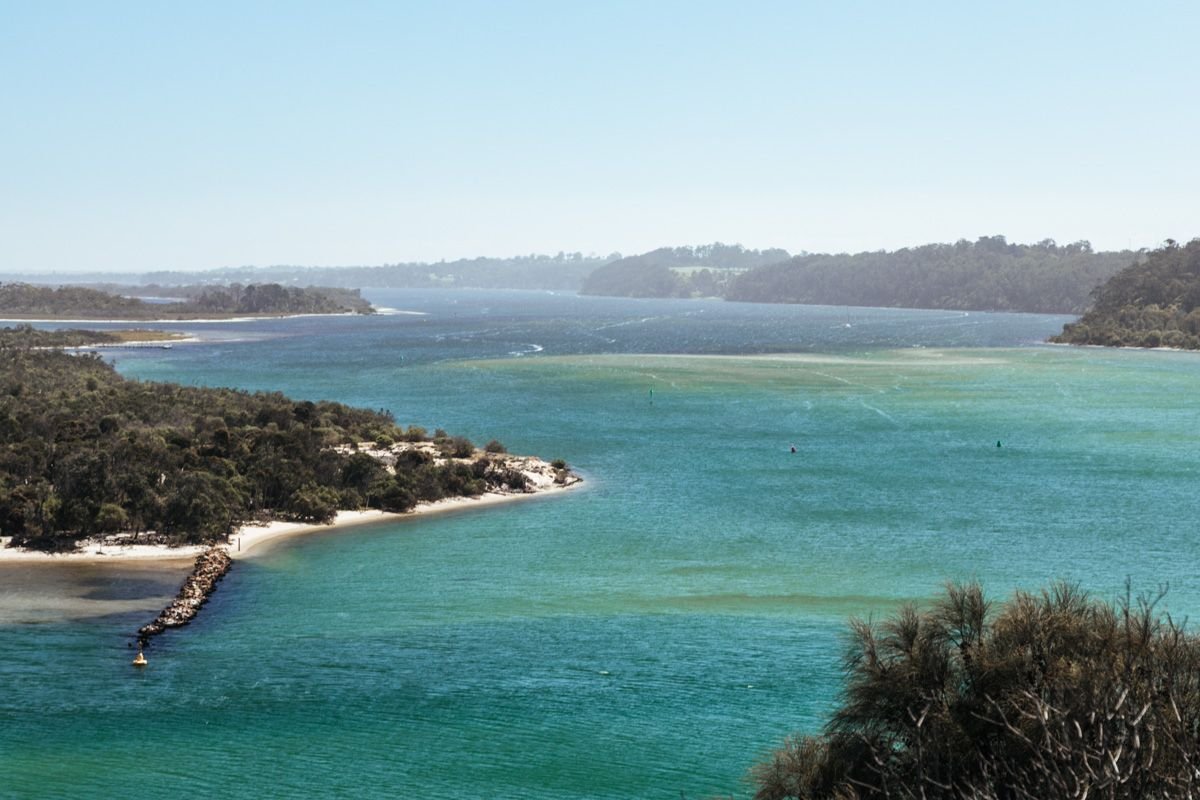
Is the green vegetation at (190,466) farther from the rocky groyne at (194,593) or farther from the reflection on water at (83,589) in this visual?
the rocky groyne at (194,593)

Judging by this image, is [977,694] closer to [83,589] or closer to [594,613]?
[594,613]

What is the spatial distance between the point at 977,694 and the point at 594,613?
24670 millimetres

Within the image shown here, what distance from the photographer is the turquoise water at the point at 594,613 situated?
34406mm

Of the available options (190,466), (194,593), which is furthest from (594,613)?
(190,466)

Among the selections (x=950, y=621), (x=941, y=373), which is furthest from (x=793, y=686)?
(x=941, y=373)

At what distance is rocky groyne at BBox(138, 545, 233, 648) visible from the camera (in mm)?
46216

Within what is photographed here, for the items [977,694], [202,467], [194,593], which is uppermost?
[977,694]

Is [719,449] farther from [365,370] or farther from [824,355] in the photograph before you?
[824,355]

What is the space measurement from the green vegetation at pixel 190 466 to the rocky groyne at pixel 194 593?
4333 mm

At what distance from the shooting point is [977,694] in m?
25.7

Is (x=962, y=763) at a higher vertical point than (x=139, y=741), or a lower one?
higher

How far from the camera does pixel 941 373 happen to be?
6403 inches

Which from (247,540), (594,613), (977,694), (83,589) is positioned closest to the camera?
(977,694)

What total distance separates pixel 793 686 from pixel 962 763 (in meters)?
15.7
